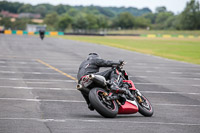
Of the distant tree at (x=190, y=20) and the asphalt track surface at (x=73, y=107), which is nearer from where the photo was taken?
the asphalt track surface at (x=73, y=107)

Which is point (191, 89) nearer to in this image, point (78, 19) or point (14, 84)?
point (14, 84)

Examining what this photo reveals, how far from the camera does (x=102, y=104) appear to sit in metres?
8.72

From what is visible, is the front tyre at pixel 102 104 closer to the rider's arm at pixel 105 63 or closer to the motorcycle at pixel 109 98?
the motorcycle at pixel 109 98

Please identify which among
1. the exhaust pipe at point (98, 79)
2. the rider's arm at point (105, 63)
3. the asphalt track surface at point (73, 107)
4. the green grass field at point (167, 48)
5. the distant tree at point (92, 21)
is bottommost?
the distant tree at point (92, 21)

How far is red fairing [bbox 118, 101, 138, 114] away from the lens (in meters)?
9.25

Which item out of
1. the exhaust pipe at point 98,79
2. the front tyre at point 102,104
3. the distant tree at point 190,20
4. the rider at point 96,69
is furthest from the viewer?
the distant tree at point 190,20

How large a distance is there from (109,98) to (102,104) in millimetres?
270

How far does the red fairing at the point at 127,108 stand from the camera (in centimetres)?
925

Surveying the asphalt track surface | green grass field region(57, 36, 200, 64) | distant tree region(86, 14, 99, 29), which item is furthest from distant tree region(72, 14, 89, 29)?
the asphalt track surface

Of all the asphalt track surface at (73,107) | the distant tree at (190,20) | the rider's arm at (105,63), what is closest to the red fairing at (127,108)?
the asphalt track surface at (73,107)

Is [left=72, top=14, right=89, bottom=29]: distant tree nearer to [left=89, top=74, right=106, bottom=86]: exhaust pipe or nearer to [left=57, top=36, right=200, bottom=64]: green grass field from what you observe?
[left=57, top=36, right=200, bottom=64]: green grass field

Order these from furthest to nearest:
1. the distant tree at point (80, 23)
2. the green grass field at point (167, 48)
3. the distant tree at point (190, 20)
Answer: the distant tree at point (190, 20), the distant tree at point (80, 23), the green grass field at point (167, 48)

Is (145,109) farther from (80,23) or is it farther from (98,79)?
(80,23)

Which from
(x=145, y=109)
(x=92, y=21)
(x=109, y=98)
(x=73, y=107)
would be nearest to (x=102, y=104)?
(x=109, y=98)
